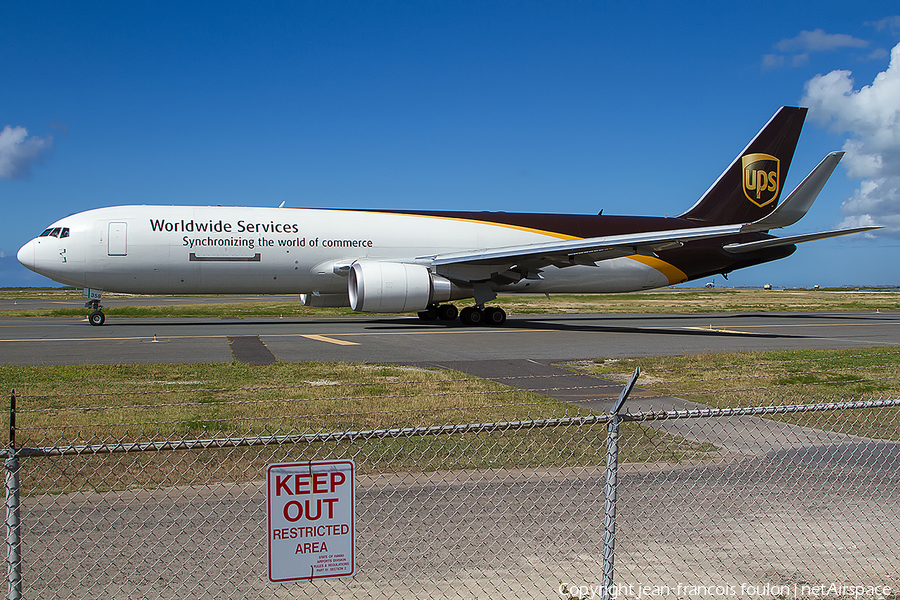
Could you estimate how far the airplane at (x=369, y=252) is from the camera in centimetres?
2242

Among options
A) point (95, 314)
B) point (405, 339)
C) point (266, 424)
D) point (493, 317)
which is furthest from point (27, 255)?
point (266, 424)

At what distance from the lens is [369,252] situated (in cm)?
2505

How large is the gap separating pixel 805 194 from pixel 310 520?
79.3 feet

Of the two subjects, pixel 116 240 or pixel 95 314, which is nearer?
pixel 116 240

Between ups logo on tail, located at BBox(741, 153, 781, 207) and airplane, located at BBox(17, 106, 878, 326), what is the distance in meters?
2.90

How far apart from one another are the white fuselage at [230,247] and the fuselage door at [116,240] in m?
0.03

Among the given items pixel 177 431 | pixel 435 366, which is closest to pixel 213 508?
pixel 177 431

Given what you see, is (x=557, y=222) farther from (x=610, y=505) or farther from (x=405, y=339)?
(x=610, y=505)

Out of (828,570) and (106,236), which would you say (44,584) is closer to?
(828,570)

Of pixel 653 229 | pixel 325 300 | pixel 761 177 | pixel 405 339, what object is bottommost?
pixel 405 339

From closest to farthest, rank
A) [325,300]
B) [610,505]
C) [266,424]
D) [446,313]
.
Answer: [610,505]
[266,424]
[325,300]
[446,313]

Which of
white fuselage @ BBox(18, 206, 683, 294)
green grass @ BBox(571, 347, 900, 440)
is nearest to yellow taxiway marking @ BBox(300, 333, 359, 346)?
white fuselage @ BBox(18, 206, 683, 294)

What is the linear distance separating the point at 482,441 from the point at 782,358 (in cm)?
1079

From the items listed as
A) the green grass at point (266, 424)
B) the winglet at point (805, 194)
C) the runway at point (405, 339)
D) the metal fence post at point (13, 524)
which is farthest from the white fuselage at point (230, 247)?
the metal fence post at point (13, 524)
